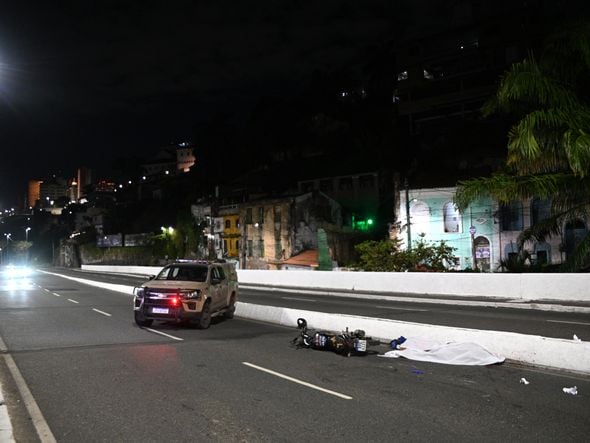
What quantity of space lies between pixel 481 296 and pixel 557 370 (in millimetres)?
17169

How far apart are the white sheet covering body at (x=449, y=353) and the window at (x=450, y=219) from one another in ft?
113

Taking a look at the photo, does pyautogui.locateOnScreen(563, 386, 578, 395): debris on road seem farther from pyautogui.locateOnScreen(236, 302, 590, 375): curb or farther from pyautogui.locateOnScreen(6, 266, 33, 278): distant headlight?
pyautogui.locateOnScreen(6, 266, 33, 278): distant headlight

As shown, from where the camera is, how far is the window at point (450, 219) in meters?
44.1

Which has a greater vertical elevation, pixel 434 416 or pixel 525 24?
pixel 525 24

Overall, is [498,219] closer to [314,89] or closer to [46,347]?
[46,347]

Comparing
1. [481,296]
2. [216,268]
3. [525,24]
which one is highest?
[525,24]

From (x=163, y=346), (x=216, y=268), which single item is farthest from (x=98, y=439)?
(x=216, y=268)

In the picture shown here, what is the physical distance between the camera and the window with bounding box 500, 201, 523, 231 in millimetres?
41688

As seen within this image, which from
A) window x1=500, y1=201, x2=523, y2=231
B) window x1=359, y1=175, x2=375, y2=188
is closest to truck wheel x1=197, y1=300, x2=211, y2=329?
window x1=500, y1=201, x2=523, y2=231

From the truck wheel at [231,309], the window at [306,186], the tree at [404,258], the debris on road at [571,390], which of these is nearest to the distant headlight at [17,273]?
the window at [306,186]

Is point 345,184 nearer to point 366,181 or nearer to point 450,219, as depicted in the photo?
point 366,181

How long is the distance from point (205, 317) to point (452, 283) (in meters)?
15.9

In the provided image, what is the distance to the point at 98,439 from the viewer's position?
5848 mm

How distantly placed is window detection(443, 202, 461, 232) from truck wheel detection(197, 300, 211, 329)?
32499 millimetres
